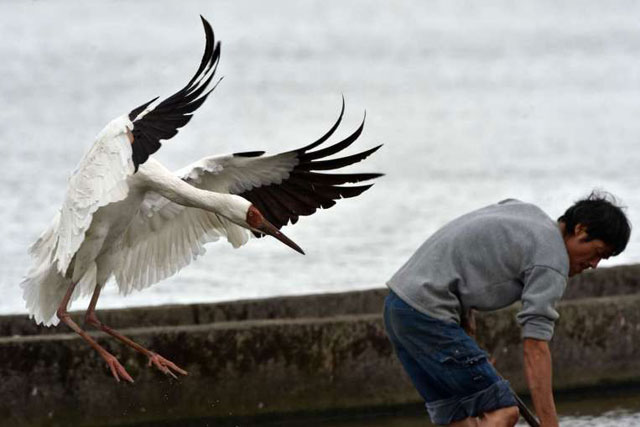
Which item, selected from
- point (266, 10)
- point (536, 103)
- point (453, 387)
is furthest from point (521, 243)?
point (266, 10)

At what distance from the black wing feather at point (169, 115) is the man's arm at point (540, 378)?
2.29 m

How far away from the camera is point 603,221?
215 inches

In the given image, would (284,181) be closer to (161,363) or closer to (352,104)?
(161,363)

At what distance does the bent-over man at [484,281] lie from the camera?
5.41 meters

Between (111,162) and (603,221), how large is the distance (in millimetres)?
2521

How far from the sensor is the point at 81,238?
23.0 feet

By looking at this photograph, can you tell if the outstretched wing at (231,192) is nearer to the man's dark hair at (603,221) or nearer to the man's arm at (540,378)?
the man's dark hair at (603,221)

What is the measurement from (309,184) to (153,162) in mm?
934

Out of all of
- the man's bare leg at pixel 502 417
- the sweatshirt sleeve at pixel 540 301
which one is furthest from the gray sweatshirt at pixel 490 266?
the man's bare leg at pixel 502 417

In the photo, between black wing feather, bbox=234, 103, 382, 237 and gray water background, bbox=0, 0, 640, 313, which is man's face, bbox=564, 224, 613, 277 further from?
gray water background, bbox=0, 0, 640, 313

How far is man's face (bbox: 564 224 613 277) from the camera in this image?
5.51 m

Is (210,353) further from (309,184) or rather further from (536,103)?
(536,103)

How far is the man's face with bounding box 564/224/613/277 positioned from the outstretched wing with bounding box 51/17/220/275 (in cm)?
217

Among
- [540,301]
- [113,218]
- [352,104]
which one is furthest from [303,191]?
[352,104]
